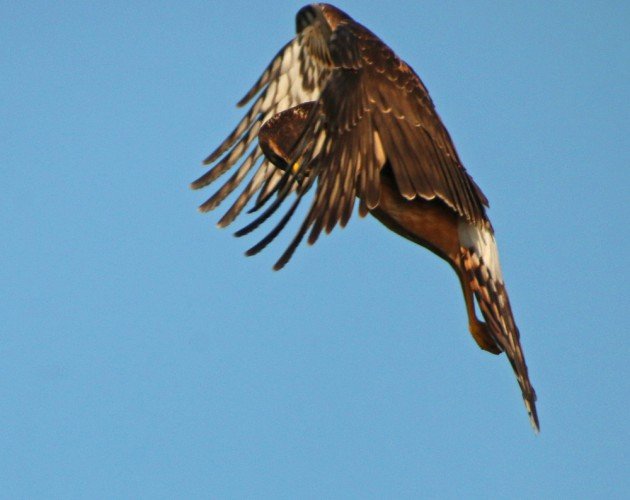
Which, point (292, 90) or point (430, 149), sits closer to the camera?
point (430, 149)

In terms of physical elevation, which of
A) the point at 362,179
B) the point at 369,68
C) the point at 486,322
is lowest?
the point at 486,322

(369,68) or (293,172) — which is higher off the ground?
(369,68)

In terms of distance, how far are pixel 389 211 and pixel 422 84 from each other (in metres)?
0.76

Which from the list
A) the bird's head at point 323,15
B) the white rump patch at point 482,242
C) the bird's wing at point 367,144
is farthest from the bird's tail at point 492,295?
the bird's head at point 323,15

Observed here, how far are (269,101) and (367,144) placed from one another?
167 cm

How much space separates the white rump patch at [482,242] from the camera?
643 cm

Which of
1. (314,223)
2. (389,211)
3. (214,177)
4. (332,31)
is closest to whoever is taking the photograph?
(314,223)

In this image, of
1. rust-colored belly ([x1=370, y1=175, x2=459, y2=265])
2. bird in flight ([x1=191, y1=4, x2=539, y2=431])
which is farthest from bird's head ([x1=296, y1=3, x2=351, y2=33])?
rust-colored belly ([x1=370, y1=175, x2=459, y2=265])

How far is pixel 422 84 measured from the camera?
21.7ft

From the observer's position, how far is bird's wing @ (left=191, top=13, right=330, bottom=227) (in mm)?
7219

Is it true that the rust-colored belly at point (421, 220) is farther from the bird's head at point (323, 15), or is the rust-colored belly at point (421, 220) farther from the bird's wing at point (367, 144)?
the bird's head at point (323, 15)

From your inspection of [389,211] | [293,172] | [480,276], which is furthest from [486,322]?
[293,172]

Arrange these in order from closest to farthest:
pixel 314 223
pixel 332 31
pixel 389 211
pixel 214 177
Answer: pixel 314 223
pixel 389 211
pixel 332 31
pixel 214 177

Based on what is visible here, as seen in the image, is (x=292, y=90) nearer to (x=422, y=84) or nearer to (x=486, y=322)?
(x=422, y=84)
